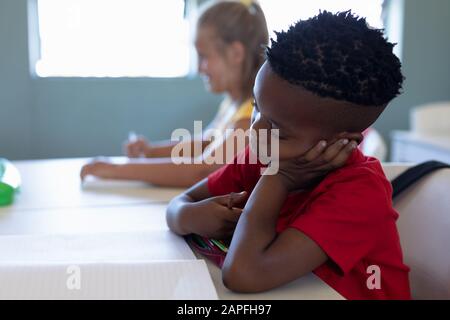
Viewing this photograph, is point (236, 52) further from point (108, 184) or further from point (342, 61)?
point (342, 61)

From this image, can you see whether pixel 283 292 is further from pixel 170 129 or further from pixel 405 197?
pixel 170 129

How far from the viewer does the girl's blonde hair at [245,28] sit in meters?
1.61

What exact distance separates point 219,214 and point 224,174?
16 centimetres

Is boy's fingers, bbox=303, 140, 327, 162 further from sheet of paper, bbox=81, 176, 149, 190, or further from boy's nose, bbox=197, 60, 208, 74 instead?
boy's nose, bbox=197, 60, 208, 74

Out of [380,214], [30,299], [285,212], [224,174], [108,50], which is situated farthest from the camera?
[108,50]

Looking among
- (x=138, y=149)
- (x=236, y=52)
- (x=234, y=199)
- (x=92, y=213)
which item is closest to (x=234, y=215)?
(x=234, y=199)

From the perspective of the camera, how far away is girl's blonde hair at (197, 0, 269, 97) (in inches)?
63.5

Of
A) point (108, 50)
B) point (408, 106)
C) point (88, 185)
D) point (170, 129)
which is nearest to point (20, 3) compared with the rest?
point (108, 50)

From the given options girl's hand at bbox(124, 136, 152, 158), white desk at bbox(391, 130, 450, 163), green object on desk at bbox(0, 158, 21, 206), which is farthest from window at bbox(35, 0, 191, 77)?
green object on desk at bbox(0, 158, 21, 206)

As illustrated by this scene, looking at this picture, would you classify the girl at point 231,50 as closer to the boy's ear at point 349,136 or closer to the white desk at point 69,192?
the white desk at point 69,192

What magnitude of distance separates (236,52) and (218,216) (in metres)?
0.89

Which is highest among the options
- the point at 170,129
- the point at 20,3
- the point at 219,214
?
the point at 20,3

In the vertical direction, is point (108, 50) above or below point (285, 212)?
above

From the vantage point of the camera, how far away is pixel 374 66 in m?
0.69
